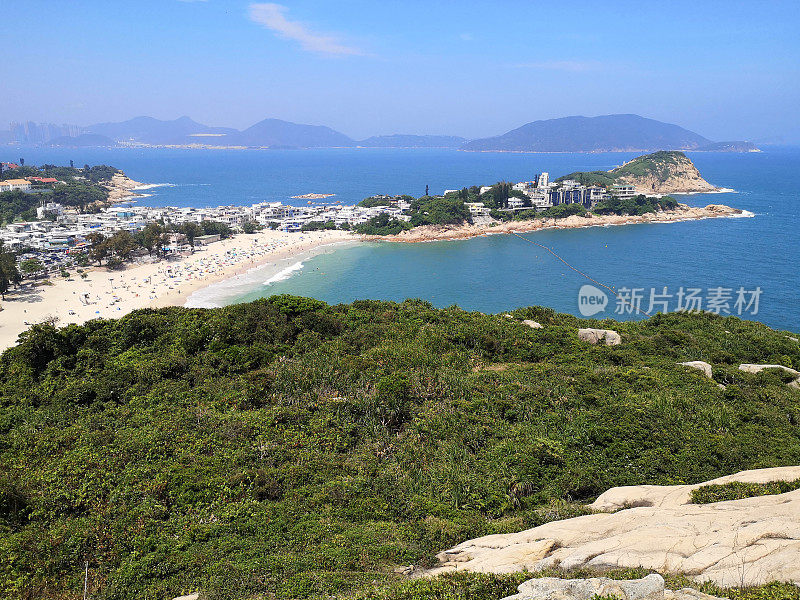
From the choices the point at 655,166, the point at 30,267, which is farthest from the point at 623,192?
the point at 30,267

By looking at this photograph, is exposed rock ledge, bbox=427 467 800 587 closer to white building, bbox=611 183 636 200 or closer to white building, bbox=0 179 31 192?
white building, bbox=611 183 636 200

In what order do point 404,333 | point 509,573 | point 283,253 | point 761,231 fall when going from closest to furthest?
point 509,573 → point 404,333 → point 283,253 → point 761,231

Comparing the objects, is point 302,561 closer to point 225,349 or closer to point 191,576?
point 191,576

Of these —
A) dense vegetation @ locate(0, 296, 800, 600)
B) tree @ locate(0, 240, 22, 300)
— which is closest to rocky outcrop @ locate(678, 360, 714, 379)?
dense vegetation @ locate(0, 296, 800, 600)

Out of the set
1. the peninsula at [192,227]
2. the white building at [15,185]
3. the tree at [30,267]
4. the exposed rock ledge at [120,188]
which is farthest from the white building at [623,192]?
the white building at [15,185]

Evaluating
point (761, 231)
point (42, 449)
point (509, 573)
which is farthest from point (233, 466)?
point (761, 231)

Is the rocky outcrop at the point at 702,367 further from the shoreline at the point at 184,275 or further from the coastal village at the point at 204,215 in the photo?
the coastal village at the point at 204,215

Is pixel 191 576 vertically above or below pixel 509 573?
below

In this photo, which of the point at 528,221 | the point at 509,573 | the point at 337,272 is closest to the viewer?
the point at 509,573
